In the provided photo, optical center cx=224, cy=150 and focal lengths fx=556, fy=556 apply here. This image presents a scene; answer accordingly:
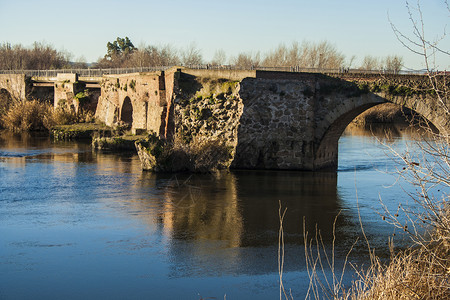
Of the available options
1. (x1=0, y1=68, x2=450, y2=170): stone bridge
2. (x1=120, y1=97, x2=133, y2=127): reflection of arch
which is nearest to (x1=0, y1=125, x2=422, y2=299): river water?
(x1=0, y1=68, x2=450, y2=170): stone bridge

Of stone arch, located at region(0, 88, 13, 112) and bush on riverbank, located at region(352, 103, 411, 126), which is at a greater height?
stone arch, located at region(0, 88, 13, 112)

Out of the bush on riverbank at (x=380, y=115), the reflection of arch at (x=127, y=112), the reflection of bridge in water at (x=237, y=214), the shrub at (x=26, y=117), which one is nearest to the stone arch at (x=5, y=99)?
the shrub at (x=26, y=117)

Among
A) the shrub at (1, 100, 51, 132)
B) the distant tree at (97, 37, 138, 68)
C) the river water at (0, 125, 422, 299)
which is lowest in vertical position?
the river water at (0, 125, 422, 299)

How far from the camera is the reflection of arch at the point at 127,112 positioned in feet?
113

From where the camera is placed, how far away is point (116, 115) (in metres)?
35.3

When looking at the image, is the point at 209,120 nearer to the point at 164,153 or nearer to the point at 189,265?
the point at 164,153

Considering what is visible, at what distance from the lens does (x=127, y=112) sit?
35.0 meters

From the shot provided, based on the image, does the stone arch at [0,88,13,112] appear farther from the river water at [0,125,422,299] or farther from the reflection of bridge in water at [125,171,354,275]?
the reflection of bridge in water at [125,171,354,275]

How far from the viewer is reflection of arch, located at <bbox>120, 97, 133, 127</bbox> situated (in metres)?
34.4

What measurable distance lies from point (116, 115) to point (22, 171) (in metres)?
13.3

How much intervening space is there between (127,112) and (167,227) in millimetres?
21617

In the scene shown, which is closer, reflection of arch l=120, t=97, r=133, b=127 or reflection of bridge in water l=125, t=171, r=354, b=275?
reflection of bridge in water l=125, t=171, r=354, b=275

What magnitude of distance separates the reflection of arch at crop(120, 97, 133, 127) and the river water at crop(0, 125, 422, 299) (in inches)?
387

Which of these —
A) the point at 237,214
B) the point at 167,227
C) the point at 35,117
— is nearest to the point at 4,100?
the point at 35,117
